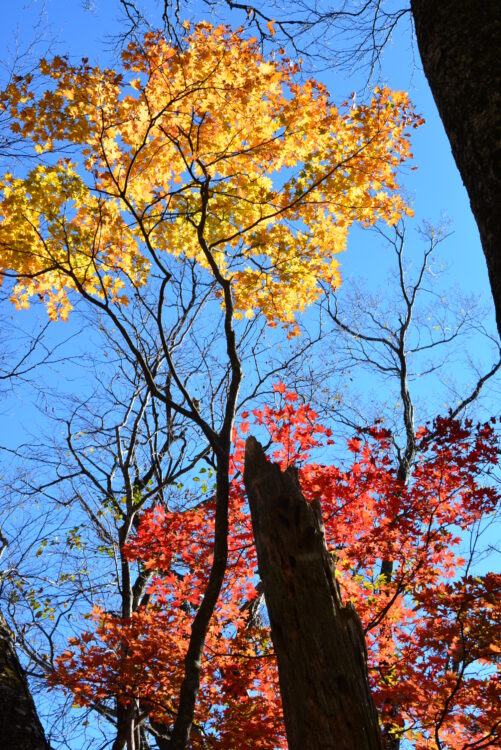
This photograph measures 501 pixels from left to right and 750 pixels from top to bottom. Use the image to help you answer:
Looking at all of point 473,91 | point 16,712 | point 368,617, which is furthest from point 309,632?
point 368,617

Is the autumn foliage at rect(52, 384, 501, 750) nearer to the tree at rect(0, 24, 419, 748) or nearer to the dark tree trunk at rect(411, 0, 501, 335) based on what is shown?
the tree at rect(0, 24, 419, 748)

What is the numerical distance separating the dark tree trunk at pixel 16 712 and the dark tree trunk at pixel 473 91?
2963 mm

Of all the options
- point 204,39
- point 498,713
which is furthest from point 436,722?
point 204,39

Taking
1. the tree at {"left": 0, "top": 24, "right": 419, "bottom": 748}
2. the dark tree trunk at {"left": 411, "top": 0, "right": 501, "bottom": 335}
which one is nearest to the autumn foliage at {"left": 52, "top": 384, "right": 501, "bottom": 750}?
the tree at {"left": 0, "top": 24, "right": 419, "bottom": 748}

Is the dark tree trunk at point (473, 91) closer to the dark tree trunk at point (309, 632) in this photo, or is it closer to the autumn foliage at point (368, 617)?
the dark tree trunk at point (309, 632)

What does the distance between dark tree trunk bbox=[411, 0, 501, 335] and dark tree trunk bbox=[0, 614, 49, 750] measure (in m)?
2.96

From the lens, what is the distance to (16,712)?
305 centimetres

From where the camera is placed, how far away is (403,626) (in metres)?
6.74

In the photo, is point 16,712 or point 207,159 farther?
point 207,159

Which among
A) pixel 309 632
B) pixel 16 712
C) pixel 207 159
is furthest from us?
pixel 207 159

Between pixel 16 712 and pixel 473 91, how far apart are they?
351 cm

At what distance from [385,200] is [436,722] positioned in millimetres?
5305

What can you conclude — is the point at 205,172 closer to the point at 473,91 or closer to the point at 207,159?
the point at 207,159

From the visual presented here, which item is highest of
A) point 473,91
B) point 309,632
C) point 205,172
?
point 205,172
